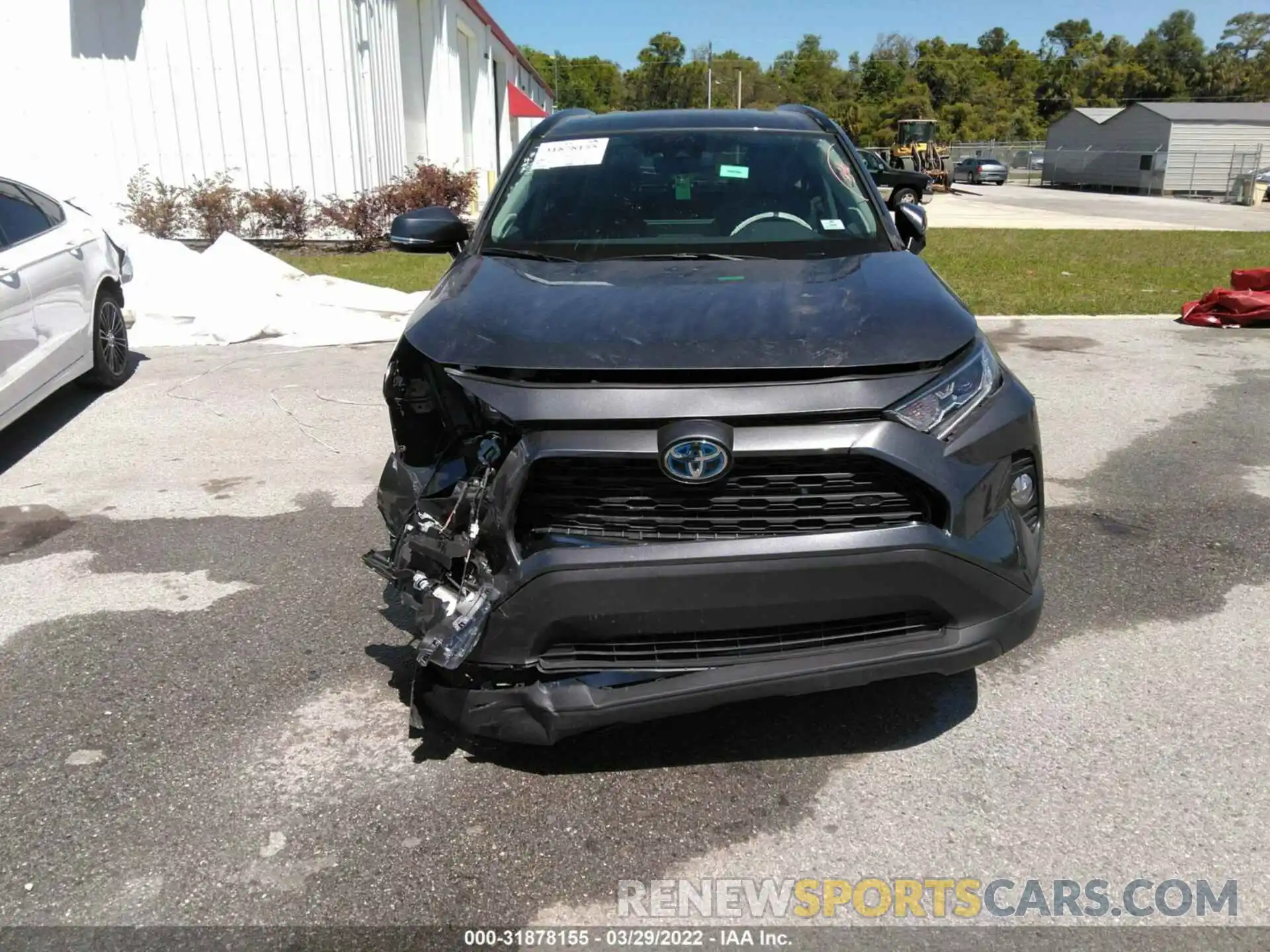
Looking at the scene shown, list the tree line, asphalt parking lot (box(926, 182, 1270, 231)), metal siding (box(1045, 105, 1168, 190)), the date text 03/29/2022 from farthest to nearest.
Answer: the tree line < metal siding (box(1045, 105, 1168, 190)) < asphalt parking lot (box(926, 182, 1270, 231)) < the date text 03/29/2022

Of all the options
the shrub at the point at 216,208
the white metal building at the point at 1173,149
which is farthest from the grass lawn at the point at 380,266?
the white metal building at the point at 1173,149

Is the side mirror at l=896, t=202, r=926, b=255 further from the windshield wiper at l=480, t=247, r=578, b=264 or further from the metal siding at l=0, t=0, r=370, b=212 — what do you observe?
the metal siding at l=0, t=0, r=370, b=212

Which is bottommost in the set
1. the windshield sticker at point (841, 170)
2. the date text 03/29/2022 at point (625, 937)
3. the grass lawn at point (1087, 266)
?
the date text 03/29/2022 at point (625, 937)

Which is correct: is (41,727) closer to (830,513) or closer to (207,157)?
(830,513)

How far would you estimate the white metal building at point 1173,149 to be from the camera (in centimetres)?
4194

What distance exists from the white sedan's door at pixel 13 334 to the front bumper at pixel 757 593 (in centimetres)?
424

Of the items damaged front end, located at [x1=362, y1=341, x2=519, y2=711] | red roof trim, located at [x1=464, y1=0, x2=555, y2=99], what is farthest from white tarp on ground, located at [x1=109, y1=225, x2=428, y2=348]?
red roof trim, located at [x1=464, y1=0, x2=555, y2=99]

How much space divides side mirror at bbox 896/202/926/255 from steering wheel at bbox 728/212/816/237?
620 mm

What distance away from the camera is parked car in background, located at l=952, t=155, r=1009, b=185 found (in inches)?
1873

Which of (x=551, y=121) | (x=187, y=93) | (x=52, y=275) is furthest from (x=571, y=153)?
(x=187, y=93)

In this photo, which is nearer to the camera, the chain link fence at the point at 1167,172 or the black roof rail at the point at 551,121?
the black roof rail at the point at 551,121

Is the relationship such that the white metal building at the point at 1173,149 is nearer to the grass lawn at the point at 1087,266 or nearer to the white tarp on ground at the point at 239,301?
the grass lawn at the point at 1087,266

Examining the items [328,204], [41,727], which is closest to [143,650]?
[41,727]

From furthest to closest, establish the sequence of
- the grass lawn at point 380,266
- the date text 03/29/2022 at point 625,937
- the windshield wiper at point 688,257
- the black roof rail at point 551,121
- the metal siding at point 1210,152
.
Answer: the metal siding at point 1210,152, the grass lawn at point 380,266, the black roof rail at point 551,121, the windshield wiper at point 688,257, the date text 03/29/2022 at point 625,937
